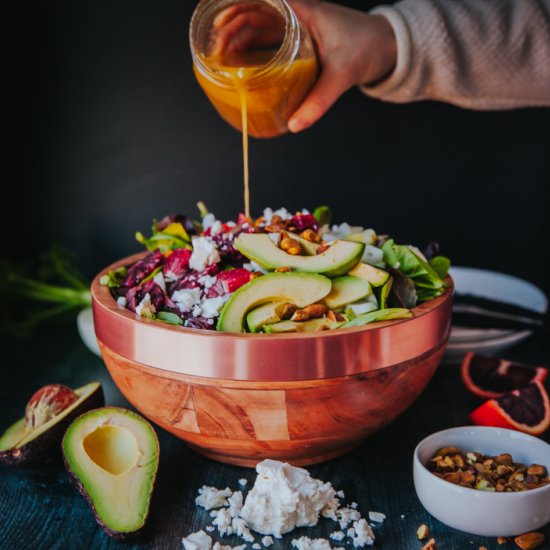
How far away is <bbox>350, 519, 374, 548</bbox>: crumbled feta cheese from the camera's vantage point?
4.16 ft

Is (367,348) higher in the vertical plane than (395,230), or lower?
higher

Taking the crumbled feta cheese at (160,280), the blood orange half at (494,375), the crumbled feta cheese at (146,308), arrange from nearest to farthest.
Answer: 1. the crumbled feta cheese at (146,308)
2. the crumbled feta cheese at (160,280)
3. the blood orange half at (494,375)

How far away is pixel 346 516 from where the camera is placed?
4.39ft

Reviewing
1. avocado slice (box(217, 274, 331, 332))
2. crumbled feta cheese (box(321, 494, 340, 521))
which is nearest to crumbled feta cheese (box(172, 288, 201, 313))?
avocado slice (box(217, 274, 331, 332))

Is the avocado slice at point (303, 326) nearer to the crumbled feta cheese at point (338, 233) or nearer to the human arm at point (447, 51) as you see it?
the crumbled feta cheese at point (338, 233)

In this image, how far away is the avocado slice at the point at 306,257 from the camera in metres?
1.44

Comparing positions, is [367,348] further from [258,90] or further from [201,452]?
[258,90]

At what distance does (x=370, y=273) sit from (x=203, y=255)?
35 cm

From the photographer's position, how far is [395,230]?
9.26ft

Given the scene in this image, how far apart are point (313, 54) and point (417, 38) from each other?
40cm

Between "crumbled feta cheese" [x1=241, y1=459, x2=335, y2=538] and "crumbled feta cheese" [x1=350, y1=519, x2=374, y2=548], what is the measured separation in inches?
3.2

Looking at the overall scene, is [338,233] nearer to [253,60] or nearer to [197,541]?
[253,60]

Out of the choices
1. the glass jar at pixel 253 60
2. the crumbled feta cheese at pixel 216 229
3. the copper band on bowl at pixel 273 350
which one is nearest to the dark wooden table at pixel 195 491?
the copper band on bowl at pixel 273 350

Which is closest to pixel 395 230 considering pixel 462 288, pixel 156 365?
pixel 462 288
